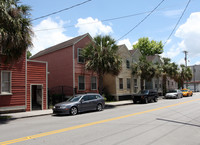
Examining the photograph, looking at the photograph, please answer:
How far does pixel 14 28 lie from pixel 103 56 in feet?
31.1

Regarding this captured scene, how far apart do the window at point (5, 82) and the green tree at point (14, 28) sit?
3089 mm

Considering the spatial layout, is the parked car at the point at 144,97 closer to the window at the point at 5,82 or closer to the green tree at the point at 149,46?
the window at the point at 5,82

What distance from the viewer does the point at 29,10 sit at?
42.6 feet

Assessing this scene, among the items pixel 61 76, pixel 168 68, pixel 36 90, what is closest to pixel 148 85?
pixel 168 68

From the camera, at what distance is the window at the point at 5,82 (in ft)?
50.5

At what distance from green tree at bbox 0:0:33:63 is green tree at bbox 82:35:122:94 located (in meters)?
7.77

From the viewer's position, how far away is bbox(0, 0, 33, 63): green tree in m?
11.3

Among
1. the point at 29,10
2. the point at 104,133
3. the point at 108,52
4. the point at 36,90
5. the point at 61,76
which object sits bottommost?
the point at 104,133

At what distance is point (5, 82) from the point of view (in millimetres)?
15562

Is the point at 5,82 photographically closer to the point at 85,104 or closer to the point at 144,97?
the point at 85,104

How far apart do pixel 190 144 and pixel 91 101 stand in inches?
397

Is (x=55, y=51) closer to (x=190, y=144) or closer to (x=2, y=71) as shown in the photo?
(x=2, y=71)

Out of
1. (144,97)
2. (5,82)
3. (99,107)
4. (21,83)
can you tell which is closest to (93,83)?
(144,97)

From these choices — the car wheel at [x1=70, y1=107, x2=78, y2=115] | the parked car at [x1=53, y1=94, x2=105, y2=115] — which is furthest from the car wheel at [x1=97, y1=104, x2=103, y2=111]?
the car wheel at [x1=70, y1=107, x2=78, y2=115]
